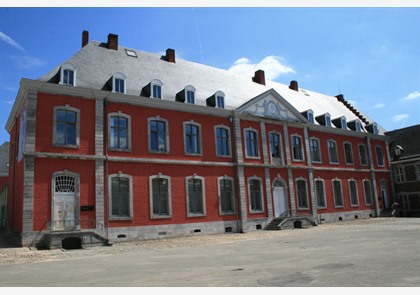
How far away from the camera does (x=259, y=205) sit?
2589cm

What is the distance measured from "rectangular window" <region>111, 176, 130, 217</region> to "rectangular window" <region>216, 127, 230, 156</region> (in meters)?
6.95

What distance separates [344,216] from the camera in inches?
1241

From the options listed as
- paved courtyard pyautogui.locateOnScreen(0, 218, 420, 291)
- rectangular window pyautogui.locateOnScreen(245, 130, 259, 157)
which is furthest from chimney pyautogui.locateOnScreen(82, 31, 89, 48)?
paved courtyard pyautogui.locateOnScreen(0, 218, 420, 291)

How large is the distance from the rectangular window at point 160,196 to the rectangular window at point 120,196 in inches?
63.4

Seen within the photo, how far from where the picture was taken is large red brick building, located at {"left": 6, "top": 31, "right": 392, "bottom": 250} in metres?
18.6

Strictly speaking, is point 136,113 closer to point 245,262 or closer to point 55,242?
point 55,242

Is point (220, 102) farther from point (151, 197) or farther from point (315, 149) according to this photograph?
point (315, 149)

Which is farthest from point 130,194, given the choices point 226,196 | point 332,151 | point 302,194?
point 332,151

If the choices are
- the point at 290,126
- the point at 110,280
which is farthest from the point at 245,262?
the point at 290,126

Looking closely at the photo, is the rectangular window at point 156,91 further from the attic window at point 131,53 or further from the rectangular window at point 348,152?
the rectangular window at point 348,152

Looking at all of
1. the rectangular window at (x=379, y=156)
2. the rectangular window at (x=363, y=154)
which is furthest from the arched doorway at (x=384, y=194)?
the rectangular window at (x=363, y=154)

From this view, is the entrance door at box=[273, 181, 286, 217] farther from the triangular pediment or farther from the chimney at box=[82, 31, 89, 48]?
the chimney at box=[82, 31, 89, 48]

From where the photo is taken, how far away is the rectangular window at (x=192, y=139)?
2342 cm

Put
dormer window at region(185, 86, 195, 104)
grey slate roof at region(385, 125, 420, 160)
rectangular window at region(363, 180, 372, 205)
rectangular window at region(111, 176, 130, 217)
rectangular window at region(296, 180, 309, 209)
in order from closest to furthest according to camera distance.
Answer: rectangular window at region(111, 176, 130, 217), dormer window at region(185, 86, 195, 104), rectangular window at region(296, 180, 309, 209), rectangular window at region(363, 180, 372, 205), grey slate roof at region(385, 125, 420, 160)
